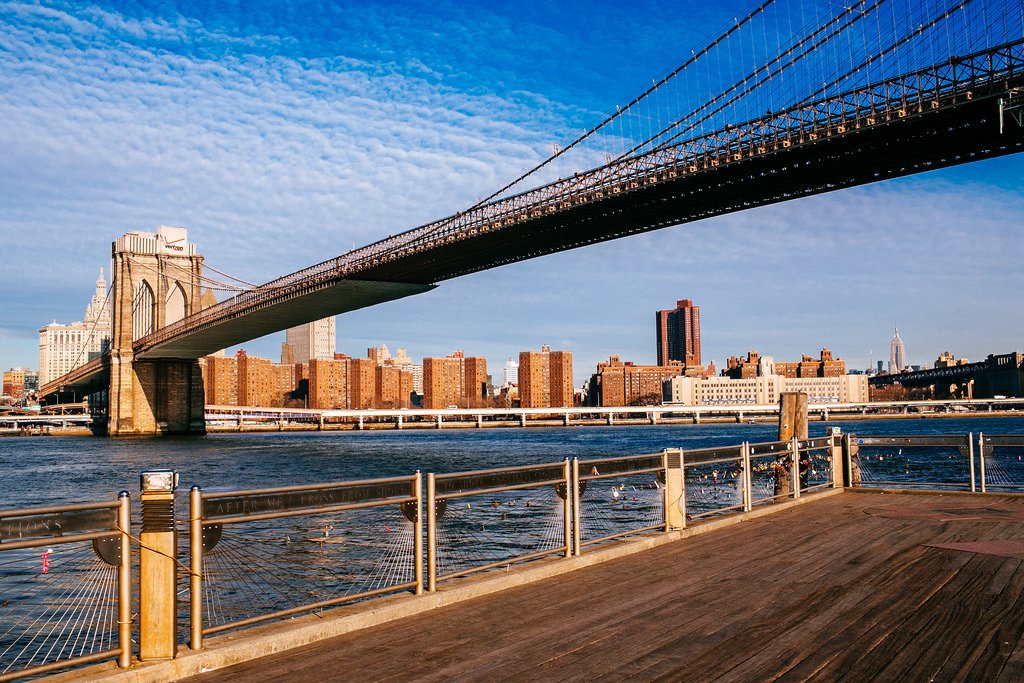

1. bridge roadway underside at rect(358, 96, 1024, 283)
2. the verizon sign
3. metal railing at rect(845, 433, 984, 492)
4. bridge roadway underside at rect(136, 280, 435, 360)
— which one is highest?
the verizon sign

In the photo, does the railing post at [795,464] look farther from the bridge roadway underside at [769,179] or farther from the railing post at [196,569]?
the bridge roadway underside at [769,179]

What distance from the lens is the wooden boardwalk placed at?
4.68m

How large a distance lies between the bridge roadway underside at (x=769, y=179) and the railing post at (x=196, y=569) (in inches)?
1269

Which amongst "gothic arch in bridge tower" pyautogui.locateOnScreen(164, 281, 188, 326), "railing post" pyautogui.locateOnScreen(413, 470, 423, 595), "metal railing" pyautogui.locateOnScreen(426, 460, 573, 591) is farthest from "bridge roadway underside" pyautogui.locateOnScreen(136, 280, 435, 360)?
"railing post" pyautogui.locateOnScreen(413, 470, 423, 595)

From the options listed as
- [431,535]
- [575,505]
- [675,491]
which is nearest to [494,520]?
[675,491]

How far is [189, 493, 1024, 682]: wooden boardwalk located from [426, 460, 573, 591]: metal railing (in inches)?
19.9

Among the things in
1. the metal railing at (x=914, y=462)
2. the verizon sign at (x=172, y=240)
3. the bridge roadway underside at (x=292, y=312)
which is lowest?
the metal railing at (x=914, y=462)

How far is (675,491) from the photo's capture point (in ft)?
30.5

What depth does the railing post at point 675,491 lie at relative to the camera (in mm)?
9148

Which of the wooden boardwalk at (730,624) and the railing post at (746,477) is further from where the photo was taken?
the railing post at (746,477)

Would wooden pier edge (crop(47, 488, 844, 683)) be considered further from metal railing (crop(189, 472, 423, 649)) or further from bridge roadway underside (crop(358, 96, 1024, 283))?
bridge roadway underside (crop(358, 96, 1024, 283))

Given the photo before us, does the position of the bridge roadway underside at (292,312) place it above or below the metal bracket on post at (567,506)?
above

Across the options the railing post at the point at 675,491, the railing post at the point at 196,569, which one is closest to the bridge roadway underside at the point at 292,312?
the railing post at the point at 675,491

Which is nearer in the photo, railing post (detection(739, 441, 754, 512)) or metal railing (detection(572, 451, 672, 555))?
metal railing (detection(572, 451, 672, 555))
